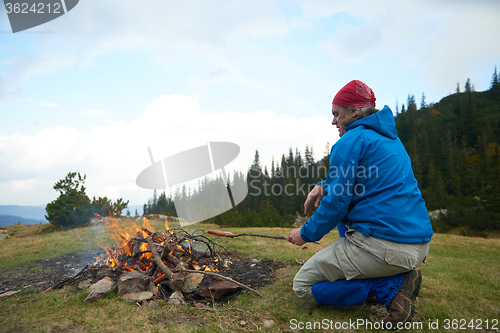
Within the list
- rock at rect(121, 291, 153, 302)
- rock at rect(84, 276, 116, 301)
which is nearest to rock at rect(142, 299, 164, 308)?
rock at rect(121, 291, 153, 302)

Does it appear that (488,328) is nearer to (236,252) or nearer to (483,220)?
(236,252)

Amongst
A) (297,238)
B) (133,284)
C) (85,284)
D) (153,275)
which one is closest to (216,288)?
(133,284)

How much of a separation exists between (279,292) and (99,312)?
2.47 m

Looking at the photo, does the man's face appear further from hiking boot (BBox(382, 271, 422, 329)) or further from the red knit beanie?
hiking boot (BBox(382, 271, 422, 329))

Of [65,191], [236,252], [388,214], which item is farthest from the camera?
[65,191]

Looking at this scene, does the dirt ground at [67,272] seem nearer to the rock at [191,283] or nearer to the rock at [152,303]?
the rock at [191,283]

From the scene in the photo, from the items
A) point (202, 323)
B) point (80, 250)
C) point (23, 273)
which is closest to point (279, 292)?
point (202, 323)

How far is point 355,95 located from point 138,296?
12.8ft

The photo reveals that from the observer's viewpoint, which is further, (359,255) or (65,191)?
(65,191)

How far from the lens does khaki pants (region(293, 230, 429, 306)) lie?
2928 mm

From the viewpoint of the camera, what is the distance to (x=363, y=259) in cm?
304

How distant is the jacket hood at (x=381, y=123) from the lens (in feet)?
10.6

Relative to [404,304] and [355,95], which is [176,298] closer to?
[404,304]

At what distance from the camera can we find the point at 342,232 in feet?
11.1
